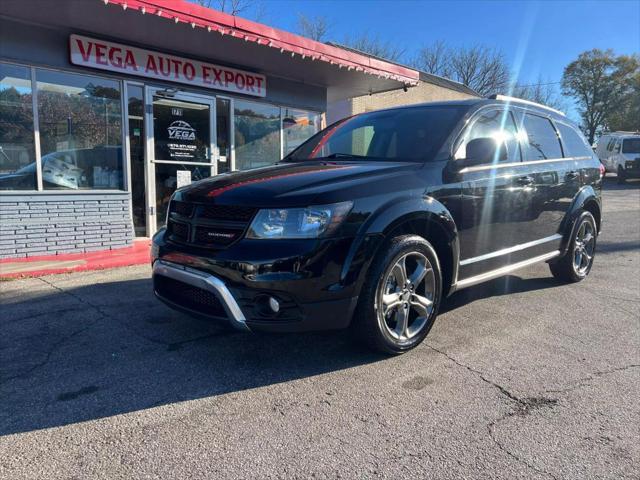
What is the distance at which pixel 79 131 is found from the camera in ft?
23.8

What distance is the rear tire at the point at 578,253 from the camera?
213 inches

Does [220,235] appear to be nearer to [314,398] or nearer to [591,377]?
[314,398]

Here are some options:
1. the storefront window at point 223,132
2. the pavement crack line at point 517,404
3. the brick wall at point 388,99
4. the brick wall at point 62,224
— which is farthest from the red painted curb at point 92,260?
the brick wall at point 388,99

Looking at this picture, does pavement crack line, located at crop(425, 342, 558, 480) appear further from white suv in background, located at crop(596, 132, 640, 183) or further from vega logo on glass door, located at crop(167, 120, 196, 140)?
white suv in background, located at crop(596, 132, 640, 183)

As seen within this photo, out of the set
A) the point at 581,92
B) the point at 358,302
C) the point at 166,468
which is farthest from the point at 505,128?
the point at 581,92

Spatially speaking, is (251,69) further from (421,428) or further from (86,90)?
(421,428)

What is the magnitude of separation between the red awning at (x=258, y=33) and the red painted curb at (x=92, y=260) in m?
3.18

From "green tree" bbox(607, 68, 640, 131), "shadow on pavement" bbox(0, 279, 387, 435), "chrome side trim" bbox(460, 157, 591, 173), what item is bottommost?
"shadow on pavement" bbox(0, 279, 387, 435)

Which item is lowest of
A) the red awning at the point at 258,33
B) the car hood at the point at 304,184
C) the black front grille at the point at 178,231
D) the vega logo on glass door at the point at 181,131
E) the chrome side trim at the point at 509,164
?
the black front grille at the point at 178,231

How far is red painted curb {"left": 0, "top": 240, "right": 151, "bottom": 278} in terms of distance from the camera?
5992 millimetres

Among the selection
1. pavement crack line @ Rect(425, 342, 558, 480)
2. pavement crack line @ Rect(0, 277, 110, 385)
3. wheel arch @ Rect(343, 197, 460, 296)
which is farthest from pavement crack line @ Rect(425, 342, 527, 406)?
pavement crack line @ Rect(0, 277, 110, 385)

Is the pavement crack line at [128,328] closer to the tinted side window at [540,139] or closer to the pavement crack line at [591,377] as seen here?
the pavement crack line at [591,377]

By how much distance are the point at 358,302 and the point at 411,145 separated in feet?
5.04

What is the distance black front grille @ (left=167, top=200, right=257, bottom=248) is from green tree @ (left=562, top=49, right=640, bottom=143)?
170 feet
